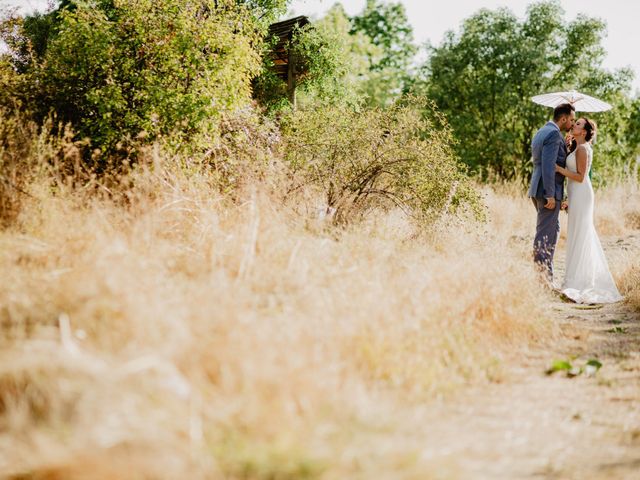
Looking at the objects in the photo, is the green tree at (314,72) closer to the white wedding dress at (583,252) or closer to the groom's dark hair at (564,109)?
the groom's dark hair at (564,109)

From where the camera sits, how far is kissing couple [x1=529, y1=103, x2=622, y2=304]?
269 inches

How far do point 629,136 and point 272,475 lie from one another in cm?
2520

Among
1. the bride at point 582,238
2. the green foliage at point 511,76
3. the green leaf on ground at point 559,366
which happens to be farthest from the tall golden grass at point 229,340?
the green foliage at point 511,76

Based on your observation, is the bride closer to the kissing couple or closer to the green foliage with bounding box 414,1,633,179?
the kissing couple

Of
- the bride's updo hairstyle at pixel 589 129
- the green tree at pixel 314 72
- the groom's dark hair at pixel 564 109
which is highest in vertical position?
the green tree at pixel 314 72

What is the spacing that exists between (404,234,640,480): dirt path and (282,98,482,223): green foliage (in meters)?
3.31

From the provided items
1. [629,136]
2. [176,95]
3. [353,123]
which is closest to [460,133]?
[629,136]

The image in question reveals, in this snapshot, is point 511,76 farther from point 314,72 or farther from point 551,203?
point 551,203

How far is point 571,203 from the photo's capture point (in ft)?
23.8

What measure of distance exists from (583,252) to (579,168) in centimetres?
106

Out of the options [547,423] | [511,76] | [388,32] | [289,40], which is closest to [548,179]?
[547,423]

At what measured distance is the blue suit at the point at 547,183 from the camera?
683 cm

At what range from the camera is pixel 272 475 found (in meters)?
2.12

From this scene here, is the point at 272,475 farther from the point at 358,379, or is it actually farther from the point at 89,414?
the point at 358,379
